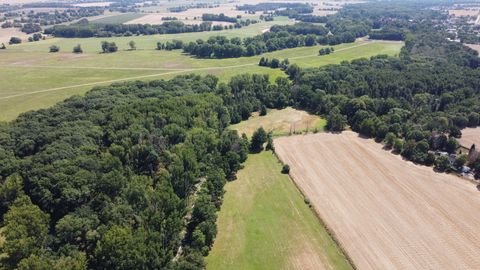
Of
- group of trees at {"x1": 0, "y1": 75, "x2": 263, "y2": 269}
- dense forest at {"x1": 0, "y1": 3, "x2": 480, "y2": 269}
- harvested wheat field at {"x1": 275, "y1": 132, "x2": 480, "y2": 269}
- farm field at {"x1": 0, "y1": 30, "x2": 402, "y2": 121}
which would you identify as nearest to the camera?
group of trees at {"x1": 0, "y1": 75, "x2": 263, "y2": 269}

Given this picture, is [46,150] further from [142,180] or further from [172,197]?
[172,197]

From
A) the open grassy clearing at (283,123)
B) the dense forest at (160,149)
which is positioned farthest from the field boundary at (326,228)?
the open grassy clearing at (283,123)

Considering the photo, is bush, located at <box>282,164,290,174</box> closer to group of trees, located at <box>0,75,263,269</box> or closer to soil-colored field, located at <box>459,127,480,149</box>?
group of trees, located at <box>0,75,263,269</box>

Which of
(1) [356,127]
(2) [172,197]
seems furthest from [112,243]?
(1) [356,127]

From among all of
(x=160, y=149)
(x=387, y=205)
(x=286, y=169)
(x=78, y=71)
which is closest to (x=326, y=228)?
(x=387, y=205)

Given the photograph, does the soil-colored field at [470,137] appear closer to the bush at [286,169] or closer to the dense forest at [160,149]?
the dense forest at [160,149]

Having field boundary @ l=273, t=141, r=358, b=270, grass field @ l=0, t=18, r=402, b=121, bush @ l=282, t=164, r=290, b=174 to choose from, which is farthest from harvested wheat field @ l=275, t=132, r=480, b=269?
grass field @ l=0, t=18, r=402, b=121
